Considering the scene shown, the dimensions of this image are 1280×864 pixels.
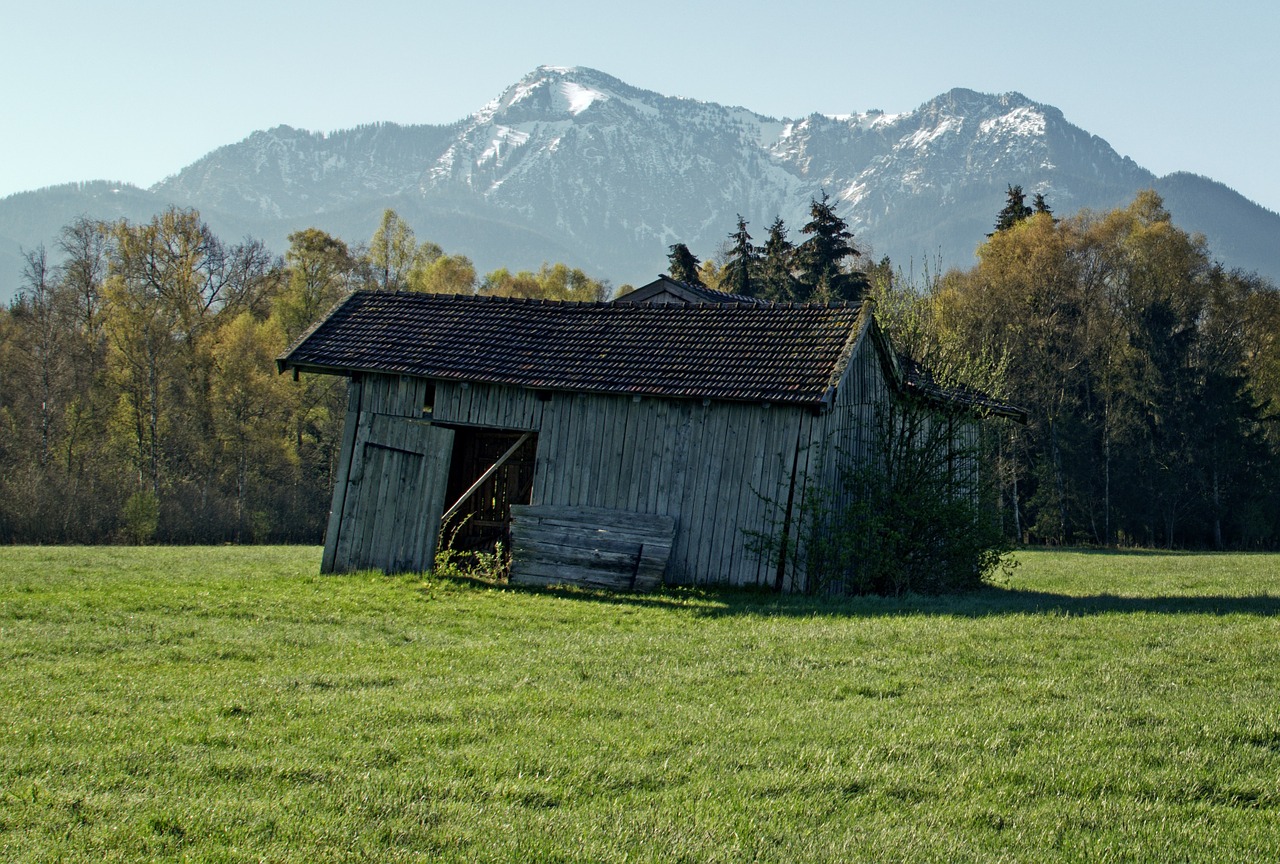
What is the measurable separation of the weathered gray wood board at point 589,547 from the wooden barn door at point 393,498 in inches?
69.5

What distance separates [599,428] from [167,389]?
111 feet

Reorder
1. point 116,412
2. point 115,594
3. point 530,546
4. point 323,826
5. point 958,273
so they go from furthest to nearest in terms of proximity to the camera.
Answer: point 958,273, point 116,412, point 530,546, point 115,594, point 323,826

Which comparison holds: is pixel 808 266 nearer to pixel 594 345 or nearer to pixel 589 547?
pixel 594 345

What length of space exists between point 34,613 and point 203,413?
36554mm

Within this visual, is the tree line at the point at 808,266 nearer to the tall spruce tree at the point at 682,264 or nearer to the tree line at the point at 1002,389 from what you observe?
the tall spruce tree at the point at 682,264

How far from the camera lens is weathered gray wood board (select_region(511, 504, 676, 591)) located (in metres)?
17.3

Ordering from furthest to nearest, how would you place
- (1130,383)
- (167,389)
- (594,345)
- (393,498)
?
(1130,383), (167,389), (594,345), (393,498)

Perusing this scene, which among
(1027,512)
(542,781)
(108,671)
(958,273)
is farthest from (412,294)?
(958,273)

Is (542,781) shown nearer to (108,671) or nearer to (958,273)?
(108,671)

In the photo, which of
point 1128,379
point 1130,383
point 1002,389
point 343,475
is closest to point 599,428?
point 343,475

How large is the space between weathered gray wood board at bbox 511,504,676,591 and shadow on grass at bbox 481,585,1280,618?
0.74ft

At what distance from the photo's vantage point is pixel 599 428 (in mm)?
18688

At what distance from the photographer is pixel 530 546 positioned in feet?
57.8

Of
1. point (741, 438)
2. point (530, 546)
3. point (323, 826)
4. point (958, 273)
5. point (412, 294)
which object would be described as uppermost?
point (958, 273)
